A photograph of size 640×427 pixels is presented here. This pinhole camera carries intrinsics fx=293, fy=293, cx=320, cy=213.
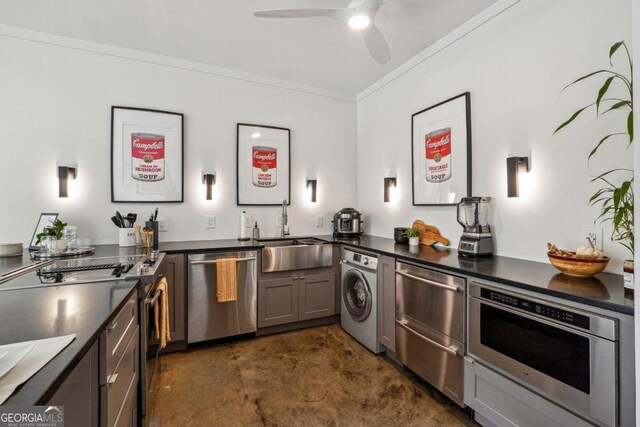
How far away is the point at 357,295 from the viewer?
2.96 metres

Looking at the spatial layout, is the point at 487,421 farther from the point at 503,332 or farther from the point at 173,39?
the point at 173,39

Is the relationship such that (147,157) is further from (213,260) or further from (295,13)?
(295,13)

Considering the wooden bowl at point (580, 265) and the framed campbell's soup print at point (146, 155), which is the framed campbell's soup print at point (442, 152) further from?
the framed campbell's soup print at point (146, 155)

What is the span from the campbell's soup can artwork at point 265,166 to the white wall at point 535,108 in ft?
5.87

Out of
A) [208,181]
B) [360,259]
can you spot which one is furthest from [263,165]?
[360,259]

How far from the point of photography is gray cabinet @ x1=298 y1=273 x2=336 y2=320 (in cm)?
307

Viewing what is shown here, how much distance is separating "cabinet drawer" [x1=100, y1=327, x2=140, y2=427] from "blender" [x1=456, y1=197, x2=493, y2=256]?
224 centimetres

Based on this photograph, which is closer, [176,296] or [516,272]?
[516,272]

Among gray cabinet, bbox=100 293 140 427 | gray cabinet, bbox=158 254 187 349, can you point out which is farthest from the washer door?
gray cabinet, bbox=100 293 140 427

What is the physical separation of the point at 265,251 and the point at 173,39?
217cm

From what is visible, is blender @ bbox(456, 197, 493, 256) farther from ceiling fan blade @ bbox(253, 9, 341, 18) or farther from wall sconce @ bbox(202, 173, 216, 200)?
wall sconce @ bbox(202, 173, 216, 200)

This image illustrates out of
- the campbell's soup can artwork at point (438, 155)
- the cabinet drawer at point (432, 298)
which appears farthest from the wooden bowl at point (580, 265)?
the campbell's soup can artwork at point (438, 155)

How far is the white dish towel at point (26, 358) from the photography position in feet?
2.02

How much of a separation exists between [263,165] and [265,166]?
26 mm
